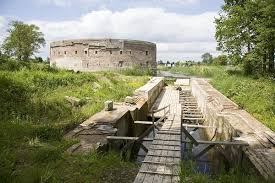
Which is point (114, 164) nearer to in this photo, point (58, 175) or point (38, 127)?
point (58, 175)

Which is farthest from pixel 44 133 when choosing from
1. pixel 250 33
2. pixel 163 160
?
pixel 250 33

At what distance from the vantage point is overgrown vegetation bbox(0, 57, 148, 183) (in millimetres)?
Answer: 5375

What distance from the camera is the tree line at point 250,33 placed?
17.8m

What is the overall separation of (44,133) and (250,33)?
16725 millimetres

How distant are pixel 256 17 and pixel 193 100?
22.6 feet

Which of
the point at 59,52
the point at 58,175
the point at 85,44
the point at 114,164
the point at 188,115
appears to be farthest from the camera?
the point at 59,52

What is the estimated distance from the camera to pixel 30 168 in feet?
17.9

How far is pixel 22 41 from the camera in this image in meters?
49.6

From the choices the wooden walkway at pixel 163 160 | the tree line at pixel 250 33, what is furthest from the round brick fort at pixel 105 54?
the wooden walkway at pixel 163 160

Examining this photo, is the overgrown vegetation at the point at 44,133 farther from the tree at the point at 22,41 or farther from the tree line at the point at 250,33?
the tree at the point at 22,41

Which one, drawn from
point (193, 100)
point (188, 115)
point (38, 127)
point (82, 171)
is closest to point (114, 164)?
point (82, 171)

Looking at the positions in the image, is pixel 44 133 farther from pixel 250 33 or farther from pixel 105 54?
pixel 105 54

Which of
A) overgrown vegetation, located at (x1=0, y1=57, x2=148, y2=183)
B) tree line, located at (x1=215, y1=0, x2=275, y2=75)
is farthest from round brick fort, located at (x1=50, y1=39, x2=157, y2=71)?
overgrown vegetation, located at (x1=0, y1=57, x2=148, y2=183)

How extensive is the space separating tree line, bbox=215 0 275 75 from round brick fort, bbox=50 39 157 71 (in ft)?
48.8
